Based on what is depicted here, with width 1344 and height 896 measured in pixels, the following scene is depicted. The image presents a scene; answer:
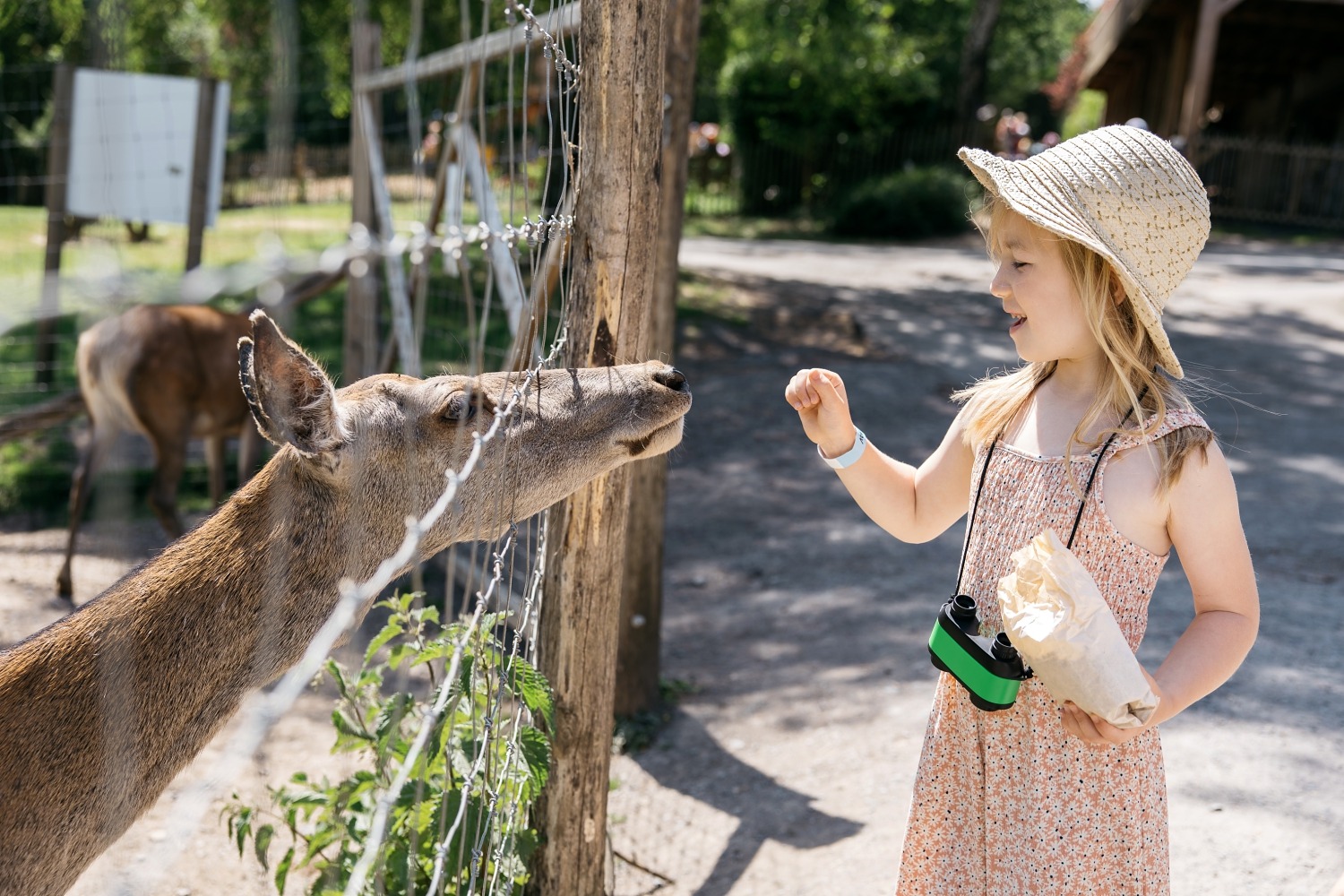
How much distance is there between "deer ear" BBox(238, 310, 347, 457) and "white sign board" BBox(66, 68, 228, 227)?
7.04m

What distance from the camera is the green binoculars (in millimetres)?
1984

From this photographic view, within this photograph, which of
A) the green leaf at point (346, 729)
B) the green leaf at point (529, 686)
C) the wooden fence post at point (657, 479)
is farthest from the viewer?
the wooden fence post at point (657, 479)

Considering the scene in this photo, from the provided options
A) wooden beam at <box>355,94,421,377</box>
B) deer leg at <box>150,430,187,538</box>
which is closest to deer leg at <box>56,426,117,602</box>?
deer leg at <box>150,430,187,538</box>

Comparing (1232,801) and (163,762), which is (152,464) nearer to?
(163,762)

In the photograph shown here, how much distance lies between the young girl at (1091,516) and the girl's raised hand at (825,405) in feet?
1.05

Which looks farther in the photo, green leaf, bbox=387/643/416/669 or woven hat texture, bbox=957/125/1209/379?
green leaf, bbox=387/643/416/669

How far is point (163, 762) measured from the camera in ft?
7.61

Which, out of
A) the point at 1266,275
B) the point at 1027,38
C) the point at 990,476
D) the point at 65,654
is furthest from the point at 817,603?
the point at 1027,38

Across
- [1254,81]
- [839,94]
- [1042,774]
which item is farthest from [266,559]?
[1254,81]

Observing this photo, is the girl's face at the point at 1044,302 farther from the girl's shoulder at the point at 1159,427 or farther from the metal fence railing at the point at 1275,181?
the metal fence railing at the point at 1275,181

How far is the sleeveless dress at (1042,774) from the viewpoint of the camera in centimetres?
206

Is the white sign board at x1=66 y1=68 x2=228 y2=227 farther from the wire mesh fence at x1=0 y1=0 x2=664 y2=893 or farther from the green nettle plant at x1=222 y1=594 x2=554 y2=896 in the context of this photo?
the green nettle plant at x1=222 y1=594 x2=554 y2=896

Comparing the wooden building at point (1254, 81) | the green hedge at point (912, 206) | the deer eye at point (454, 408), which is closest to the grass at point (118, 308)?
the deer eye at point (454, 408)

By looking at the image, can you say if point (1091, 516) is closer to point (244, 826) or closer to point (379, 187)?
point (244, 826)
